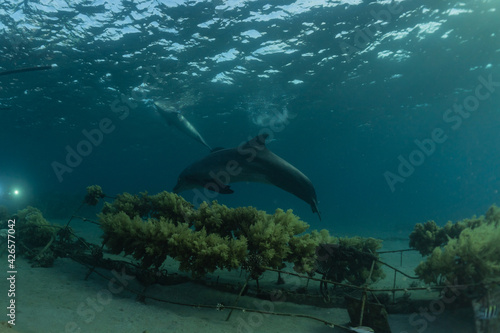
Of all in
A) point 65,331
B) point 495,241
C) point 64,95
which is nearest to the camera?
point 65,331

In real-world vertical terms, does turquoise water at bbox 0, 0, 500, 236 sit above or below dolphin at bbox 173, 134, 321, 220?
above

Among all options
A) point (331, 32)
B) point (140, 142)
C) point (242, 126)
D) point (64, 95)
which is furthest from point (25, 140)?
point (331, 32)

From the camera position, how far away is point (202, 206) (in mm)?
5402

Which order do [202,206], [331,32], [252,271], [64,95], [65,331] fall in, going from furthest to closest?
[64,95], [331,32], [202,206], [252,271], [65,331]

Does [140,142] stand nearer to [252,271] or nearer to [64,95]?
[64,95]

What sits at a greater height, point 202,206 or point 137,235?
point 202,206

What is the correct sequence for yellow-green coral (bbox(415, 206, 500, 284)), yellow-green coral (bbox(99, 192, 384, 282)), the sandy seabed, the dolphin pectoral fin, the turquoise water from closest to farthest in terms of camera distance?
1. the sandy seabed
2. yellow-green coral (bbox(415, 206, 500, 284))
3. yellow-green coral (bbox(99, 192, 384, 282))
4. the dolphin pectoral fin
5. the turquoise water

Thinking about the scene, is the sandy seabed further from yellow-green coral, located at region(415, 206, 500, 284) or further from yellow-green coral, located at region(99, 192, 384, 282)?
yellow-green coral, located at region(99, 192, 384, 282)

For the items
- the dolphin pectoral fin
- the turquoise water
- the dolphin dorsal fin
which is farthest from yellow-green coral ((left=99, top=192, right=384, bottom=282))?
the turquoise water

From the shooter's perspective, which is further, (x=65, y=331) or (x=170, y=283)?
(x=170, y=283)

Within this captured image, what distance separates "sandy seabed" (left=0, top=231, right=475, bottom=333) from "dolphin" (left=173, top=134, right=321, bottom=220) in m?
2.69

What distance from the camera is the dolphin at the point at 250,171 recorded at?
6.43 meters

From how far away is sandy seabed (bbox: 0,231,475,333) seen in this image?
329 centimetres

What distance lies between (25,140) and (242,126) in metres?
40.8
